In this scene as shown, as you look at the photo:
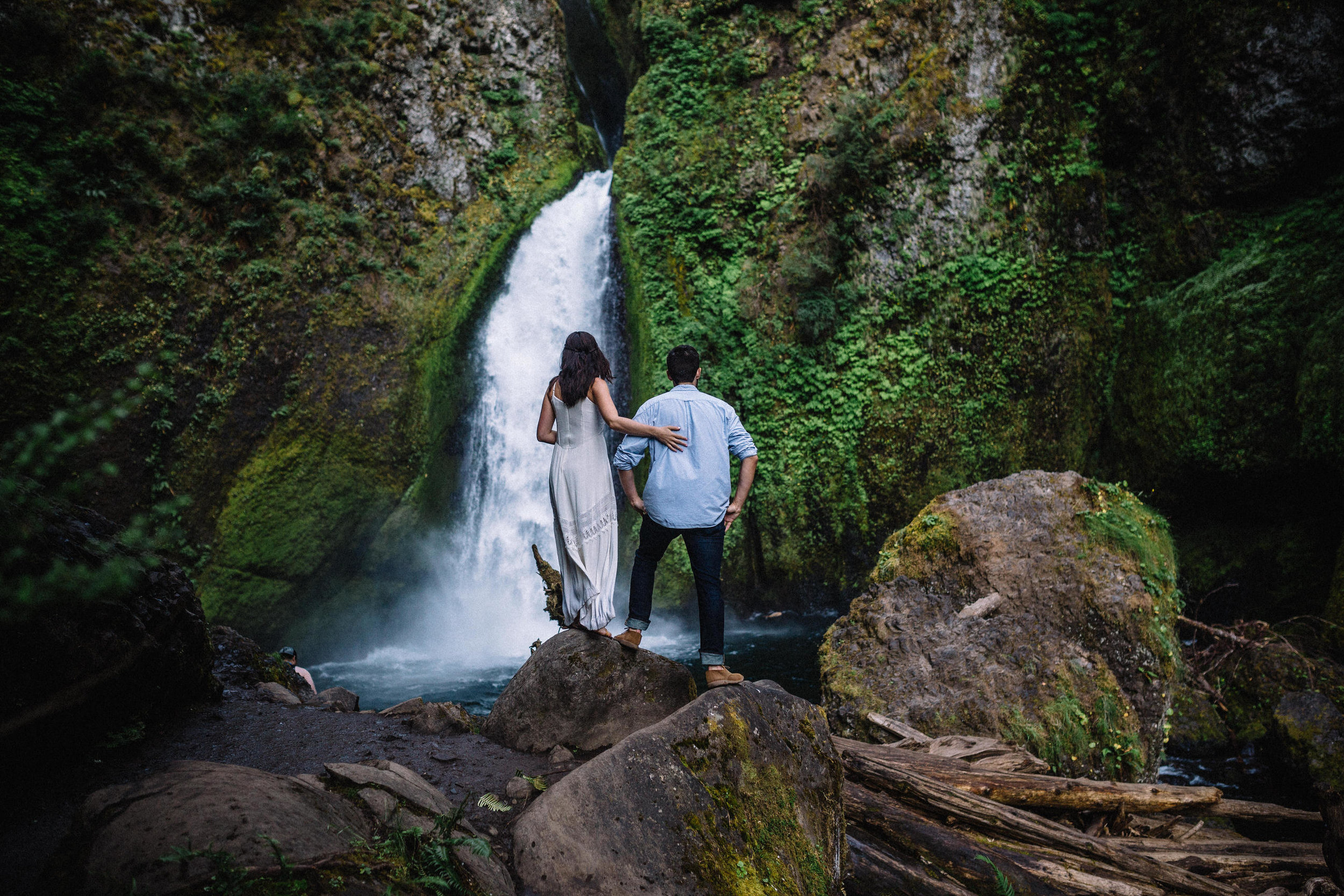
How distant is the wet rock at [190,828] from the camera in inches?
64.0

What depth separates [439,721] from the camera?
398 cm

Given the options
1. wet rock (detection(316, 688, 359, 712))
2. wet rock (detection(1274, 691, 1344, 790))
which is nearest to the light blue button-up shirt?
wet rock (detection(316, 688, 359, 712))

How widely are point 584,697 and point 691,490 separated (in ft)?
4.29

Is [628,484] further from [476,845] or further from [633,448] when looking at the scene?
[476,845]

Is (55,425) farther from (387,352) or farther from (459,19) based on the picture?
(459,19)

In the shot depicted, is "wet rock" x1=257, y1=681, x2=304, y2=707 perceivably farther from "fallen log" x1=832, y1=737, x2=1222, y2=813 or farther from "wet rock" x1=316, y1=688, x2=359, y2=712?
"fallen log" x1=832, y1=737, x2=1222, y2=813

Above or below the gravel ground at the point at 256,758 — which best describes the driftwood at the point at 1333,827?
below

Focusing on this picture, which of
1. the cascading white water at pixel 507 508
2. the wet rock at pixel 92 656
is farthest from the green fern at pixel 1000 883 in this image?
the cascading white water at pixel 507 508

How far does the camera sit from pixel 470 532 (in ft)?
34.9

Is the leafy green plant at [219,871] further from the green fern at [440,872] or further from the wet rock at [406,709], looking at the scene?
the wet rock at [406,709]

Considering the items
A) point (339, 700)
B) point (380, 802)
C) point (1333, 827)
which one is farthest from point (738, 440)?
point (339, 700)

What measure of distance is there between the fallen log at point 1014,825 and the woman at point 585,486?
1744mm

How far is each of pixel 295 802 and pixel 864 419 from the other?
31.8 ft

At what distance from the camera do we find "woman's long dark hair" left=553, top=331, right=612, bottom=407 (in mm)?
3770
